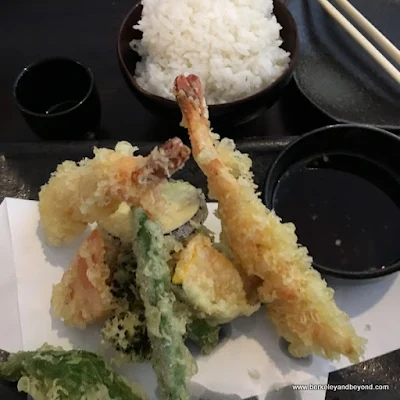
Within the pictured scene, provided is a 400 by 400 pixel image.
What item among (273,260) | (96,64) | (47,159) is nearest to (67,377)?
(273,260)

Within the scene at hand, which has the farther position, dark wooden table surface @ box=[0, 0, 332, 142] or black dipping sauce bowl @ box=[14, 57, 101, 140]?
dark wooden table surface @ box=[0, 0, 332, 142]

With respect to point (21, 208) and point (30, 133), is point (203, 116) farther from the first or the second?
point (30, 133)

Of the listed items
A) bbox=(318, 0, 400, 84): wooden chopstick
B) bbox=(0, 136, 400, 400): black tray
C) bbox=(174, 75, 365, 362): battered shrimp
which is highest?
bbox=(318, 0, 400, 84): wooden chopstick

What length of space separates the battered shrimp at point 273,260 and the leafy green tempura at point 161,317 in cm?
20

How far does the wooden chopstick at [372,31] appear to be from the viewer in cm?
188

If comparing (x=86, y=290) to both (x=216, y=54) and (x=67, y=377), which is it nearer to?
(x=67, y=377)

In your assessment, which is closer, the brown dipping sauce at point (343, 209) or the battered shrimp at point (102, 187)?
the battered shrimp at point (102, 187)

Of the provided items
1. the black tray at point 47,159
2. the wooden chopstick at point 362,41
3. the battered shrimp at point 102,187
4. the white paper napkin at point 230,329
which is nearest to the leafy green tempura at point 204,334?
the white paper napkin at point 230,329

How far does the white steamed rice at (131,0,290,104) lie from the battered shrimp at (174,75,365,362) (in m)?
0.45

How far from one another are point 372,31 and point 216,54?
2.22 feet

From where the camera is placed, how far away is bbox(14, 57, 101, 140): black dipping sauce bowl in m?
1.67

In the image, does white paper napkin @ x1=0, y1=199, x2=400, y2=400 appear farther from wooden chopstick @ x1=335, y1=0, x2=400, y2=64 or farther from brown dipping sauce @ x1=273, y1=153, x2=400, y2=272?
wooden chopstick @ x1=335, y1=0, x2=400, y2=64

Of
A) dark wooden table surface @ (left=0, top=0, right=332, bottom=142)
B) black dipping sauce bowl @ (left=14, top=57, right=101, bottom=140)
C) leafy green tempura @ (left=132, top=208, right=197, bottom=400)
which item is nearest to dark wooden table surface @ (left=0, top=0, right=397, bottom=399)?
A: dark wooden table surface @ (left=0, top=0, right=332, bottom=142)

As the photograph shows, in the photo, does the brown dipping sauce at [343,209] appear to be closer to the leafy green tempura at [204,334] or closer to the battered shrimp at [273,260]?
the battered shrimp at [273,260]
